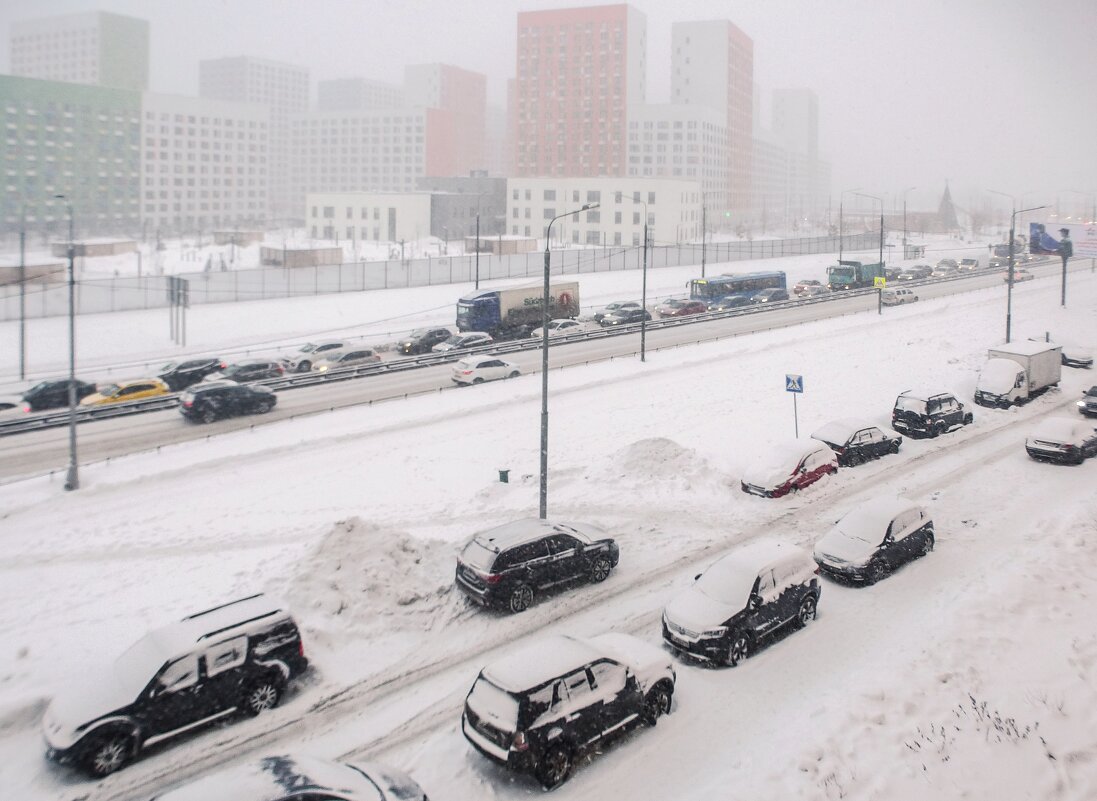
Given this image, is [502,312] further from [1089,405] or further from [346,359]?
[1089,405]

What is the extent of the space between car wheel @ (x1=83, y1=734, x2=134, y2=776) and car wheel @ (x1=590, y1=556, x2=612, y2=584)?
28.2ft

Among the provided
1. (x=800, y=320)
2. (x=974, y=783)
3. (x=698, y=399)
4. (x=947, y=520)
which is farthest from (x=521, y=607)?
(x=800, y=320)

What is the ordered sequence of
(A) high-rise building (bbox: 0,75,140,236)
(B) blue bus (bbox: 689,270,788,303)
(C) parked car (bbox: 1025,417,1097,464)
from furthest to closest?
(A) high-rise building (bbox: 0,75,140,236)
(B) blue bus (bbox: 689,270,788,303)
(C) parked car (bbox: 1025,417,1097,464)

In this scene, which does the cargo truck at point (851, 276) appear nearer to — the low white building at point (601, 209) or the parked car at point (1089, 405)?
the low white building at point (601, 209)

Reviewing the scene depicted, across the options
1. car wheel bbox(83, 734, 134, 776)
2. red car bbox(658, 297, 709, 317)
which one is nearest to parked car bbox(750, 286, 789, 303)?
red car bbox(658, 297, 709, 317)

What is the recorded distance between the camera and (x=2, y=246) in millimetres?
117438

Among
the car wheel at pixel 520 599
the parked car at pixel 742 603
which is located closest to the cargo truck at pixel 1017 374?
the parked car at pixel 742 603

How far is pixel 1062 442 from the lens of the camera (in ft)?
82.8

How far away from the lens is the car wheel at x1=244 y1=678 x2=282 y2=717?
495 inches

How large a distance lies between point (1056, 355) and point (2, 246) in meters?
126

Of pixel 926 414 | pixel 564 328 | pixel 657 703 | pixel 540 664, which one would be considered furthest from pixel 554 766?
pixel 564 328

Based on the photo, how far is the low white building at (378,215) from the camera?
11631cm

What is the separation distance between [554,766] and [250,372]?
29.3 metres

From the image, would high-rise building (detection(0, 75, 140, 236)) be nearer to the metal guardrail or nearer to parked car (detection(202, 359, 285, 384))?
parked car (detection(202, 359, 285, 384))
